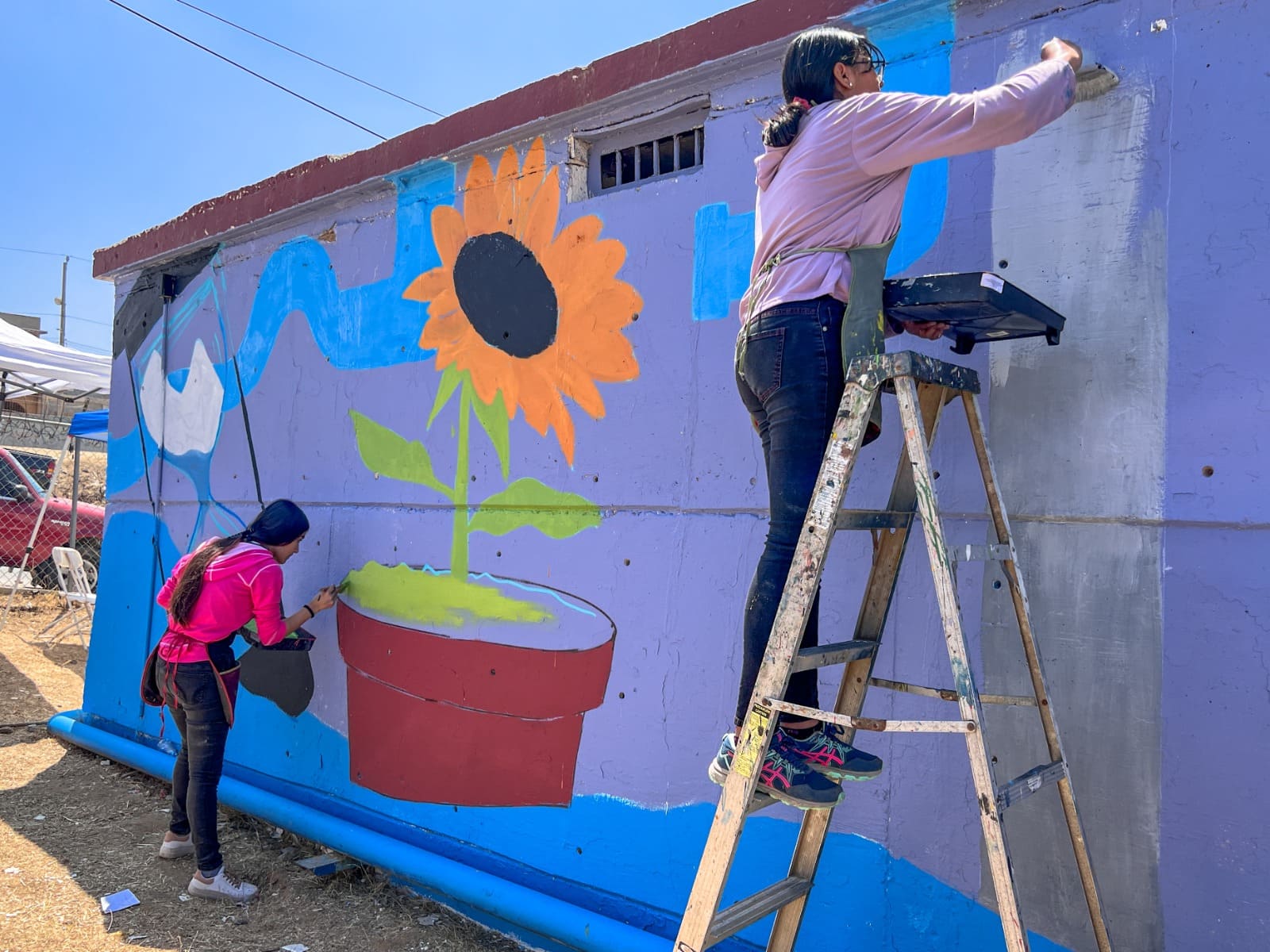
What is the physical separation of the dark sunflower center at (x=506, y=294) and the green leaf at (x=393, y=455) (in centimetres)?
65

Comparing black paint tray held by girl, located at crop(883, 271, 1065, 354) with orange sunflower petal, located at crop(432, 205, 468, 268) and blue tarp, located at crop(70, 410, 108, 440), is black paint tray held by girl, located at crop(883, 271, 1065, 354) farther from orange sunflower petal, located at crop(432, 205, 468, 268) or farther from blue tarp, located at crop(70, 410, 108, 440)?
blue tarp, located at crop(70, 410, 108, 440)

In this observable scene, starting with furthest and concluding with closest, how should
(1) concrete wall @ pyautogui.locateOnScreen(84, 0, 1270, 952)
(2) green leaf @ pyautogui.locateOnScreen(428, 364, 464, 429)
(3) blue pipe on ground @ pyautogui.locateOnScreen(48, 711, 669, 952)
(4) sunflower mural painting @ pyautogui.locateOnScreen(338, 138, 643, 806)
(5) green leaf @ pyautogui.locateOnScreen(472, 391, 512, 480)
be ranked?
(2) green leaf @ pyautogui.locateOnScreen(428, 364, 464, 429) → (5) green leaf @ pyautogui.locateOnScreen(472, 391, 512, 480) → (4) sunflower mural painting @ pyautogui.locateOnScreen(338, 138, 643, 806) → (3) blue pipe on ground @ pyautogui.locateOnScreen(48, 711, 669, 952) → (1) concrete wall @ pyautogui.locateOnScreen(84, 0, 1270, 952)

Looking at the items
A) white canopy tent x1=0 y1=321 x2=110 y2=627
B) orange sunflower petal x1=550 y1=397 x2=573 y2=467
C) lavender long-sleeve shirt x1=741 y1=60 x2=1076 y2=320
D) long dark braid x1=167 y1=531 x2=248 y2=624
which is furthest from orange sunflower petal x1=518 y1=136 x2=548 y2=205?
white canopy tent x1=0 y1=321 x2=110 y2=627

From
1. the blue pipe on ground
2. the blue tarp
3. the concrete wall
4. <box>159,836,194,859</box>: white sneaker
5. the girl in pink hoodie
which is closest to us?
the concrete wall

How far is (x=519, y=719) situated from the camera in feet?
12.2

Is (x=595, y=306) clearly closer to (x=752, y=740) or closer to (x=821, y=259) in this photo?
(x=821, y=259)

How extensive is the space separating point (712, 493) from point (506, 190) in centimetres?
166

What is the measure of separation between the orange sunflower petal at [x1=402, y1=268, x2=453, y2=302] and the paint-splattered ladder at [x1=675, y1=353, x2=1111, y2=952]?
8.42 feet

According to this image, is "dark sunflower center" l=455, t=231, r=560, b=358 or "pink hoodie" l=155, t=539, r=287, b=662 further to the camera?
"pink hoodie" l=155, t=539, r=287, b=662

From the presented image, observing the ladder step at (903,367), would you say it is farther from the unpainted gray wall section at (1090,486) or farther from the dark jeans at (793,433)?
the unpainted gray wall section at (1090,486)

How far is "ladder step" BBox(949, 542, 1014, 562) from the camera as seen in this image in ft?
6.58

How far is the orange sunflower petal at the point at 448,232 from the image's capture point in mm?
4117

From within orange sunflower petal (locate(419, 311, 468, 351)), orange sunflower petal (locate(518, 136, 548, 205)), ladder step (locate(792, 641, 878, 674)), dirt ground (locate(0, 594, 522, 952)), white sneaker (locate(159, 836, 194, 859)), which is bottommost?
dirt ground (locate(0, 594, 522, 952))

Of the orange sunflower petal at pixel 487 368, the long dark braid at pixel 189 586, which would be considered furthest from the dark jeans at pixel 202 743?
the orange sunflower petal at pixel 487 368
